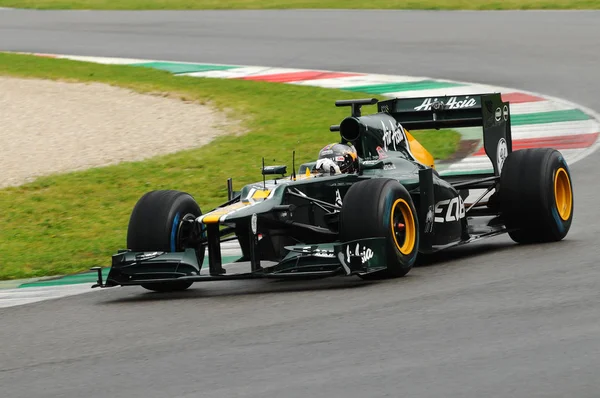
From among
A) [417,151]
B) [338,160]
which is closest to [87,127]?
[417,151]

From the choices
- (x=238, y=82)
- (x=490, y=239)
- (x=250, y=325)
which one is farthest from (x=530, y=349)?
(x=238, y=82)

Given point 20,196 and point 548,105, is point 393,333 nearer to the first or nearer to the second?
point 20,196

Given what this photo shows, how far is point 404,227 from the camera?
9.44 meters

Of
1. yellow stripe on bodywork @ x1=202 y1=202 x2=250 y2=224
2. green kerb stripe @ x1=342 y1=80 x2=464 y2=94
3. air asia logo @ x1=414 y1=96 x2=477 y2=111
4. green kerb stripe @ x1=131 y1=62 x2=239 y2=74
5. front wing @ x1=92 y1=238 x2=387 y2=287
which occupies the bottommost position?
front wing @ x1=92 y1=238 x2=387 y2=287

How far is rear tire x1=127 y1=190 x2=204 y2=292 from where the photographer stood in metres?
9.62

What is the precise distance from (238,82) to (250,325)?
15.0 m

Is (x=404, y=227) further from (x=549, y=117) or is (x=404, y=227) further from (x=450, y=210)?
(x=549, y=117)

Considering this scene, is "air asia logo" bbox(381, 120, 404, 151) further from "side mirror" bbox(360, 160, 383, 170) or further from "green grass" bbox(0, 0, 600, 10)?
"green grass" bbox(0, 0, 600, 10)

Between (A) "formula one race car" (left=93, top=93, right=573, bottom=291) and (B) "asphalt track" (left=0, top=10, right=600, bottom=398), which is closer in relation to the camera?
(B) "asphalt track" (left=0, top=10, right=600, bottom=398)

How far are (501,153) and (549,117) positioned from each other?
6207 millimetres

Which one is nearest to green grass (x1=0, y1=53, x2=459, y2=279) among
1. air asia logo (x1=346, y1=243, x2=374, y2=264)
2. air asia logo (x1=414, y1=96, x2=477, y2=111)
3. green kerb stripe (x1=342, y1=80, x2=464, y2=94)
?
green kerb stripe (x1=342, y1=80, x2=464, y2=94)

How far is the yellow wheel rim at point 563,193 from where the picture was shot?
35.2 feet

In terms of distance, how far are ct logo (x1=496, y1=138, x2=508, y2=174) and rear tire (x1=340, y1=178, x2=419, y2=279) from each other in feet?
7.52

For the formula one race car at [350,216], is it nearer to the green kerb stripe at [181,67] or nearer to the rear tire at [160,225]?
the rear tire at [160,225]
